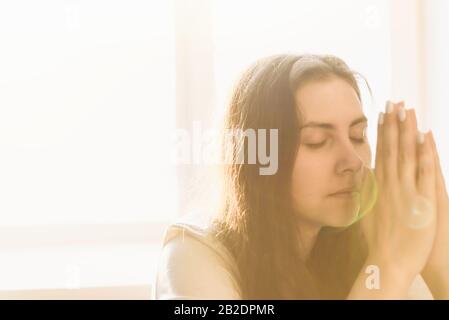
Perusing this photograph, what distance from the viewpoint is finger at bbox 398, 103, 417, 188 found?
1.97ft

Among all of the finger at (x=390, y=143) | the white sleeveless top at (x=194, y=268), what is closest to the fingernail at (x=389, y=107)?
the finger at (x=390, y=143)

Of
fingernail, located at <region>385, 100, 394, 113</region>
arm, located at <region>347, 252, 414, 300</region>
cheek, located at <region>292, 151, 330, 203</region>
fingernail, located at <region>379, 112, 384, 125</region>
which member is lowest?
arm, located at <region>347, 252, 414, 300</region>

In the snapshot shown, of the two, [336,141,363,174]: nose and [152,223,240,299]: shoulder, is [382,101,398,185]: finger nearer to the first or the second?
[336,141,363,174]: nose

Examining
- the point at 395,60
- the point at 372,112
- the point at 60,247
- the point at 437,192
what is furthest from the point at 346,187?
the point at 60,247

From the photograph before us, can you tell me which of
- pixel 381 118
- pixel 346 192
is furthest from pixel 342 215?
pixel 381 118

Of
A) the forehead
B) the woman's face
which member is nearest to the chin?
the woman's face

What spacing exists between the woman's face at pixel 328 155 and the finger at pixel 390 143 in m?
0.06

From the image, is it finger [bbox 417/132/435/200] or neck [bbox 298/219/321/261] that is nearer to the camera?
finger [bbox 417/132/435/200]

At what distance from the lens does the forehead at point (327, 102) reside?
0.65 m

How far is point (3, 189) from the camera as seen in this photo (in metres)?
1.03

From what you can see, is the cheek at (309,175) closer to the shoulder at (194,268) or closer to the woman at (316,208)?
the woman at (316,208)

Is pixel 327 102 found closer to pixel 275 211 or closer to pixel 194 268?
pixel 275 211

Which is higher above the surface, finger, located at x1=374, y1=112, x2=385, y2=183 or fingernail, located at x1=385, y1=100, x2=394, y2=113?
fingernail, located at x1=385, y1=100, x2=394, y2=113

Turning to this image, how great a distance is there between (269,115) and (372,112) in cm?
48
